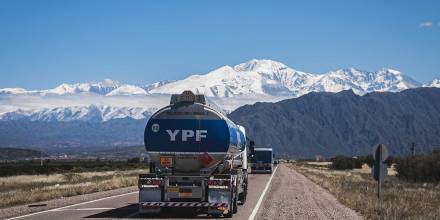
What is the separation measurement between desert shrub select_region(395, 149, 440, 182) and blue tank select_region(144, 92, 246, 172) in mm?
49663

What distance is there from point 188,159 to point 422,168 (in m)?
52.9

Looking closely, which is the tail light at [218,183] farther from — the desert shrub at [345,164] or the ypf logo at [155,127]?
the desert shrub at [345,164]

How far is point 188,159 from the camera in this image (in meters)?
22.5

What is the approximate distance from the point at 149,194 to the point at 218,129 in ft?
9.60

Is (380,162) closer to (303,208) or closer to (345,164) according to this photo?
(303,208)

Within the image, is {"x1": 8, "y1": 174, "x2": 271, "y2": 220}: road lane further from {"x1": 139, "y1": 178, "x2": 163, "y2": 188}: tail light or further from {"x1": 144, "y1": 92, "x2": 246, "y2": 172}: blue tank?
{"x1": 144, "y1": 92, "x2": 246, "y2": 172}: blue tank

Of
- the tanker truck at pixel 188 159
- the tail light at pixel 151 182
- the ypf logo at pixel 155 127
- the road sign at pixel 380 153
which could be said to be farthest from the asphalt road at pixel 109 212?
the road sign at pixel 380 153

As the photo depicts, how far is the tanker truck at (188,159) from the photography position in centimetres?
2203

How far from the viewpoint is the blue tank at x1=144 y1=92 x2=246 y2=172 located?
2239cm

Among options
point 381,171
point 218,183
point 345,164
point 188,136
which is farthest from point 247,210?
point 345,164

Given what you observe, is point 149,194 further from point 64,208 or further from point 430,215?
point 430,215

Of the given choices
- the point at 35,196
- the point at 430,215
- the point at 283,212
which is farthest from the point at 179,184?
the point at 35,196

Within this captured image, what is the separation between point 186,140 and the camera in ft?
73.5

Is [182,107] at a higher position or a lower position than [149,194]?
higher
